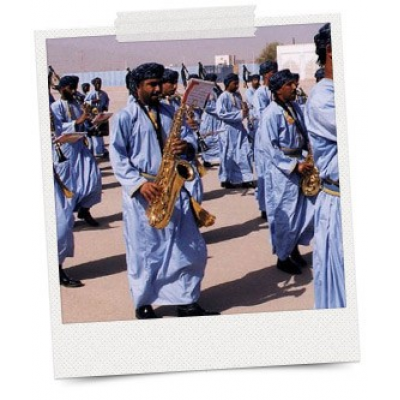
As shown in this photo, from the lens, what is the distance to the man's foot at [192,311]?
271 inches

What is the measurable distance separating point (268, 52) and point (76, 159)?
70.8 inches

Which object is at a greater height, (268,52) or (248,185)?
(268,52)

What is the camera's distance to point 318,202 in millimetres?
6785

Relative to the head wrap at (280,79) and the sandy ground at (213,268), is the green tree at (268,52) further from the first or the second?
the sandy ground at (213,268)

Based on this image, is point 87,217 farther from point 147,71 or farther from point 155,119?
point 147,71

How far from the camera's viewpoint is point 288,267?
711cm

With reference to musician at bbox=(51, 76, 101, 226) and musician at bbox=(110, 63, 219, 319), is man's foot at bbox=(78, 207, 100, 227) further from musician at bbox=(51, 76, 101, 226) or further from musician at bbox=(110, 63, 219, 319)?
musician at bbox=(110, 63, 219, 319)

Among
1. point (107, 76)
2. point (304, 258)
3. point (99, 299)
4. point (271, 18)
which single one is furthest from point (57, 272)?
point (271, 18)

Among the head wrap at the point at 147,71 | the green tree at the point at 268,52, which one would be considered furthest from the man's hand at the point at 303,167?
the head wrap at the point at 147,71

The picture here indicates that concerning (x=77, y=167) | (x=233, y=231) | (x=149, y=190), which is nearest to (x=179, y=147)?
(x=149, y=190)

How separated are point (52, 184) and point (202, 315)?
5.07ft

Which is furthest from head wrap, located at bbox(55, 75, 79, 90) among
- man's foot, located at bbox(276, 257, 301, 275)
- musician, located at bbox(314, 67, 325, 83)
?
man's foot, located at bbox(276, 257, 301, 275)

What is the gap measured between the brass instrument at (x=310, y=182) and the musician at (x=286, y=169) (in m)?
0.04

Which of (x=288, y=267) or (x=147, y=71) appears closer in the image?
(x=147, y=71)
